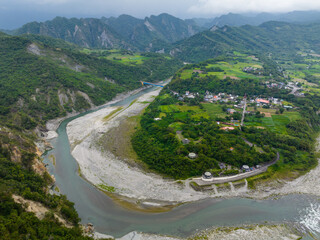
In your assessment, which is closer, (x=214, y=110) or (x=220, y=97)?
(x=214, y=110)

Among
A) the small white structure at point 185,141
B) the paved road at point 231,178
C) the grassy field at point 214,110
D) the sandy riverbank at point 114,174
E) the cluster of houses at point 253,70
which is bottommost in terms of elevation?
the sandy riverbank at point 114,174

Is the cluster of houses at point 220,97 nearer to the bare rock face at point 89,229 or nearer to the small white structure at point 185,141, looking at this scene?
the small white structure at point 185,141

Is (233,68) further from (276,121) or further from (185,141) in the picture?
(185,141)

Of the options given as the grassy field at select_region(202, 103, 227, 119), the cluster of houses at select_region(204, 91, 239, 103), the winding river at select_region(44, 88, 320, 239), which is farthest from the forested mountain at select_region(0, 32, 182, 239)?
the grassy field at select_region(202, 103, 227, 119)

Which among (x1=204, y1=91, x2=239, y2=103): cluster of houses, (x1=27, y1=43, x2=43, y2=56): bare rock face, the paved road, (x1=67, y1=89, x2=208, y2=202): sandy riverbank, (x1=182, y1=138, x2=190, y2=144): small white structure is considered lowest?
(x1=67, y1=89, x2=208, y2=202): sandy riverbank

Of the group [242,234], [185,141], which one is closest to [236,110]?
[185,141]

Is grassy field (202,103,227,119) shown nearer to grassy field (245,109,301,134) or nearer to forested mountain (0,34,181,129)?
grassy field (245,109,301,134)

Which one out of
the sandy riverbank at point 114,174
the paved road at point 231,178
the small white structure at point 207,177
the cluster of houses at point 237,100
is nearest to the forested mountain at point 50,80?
the sandy riverbank at point 114,174
